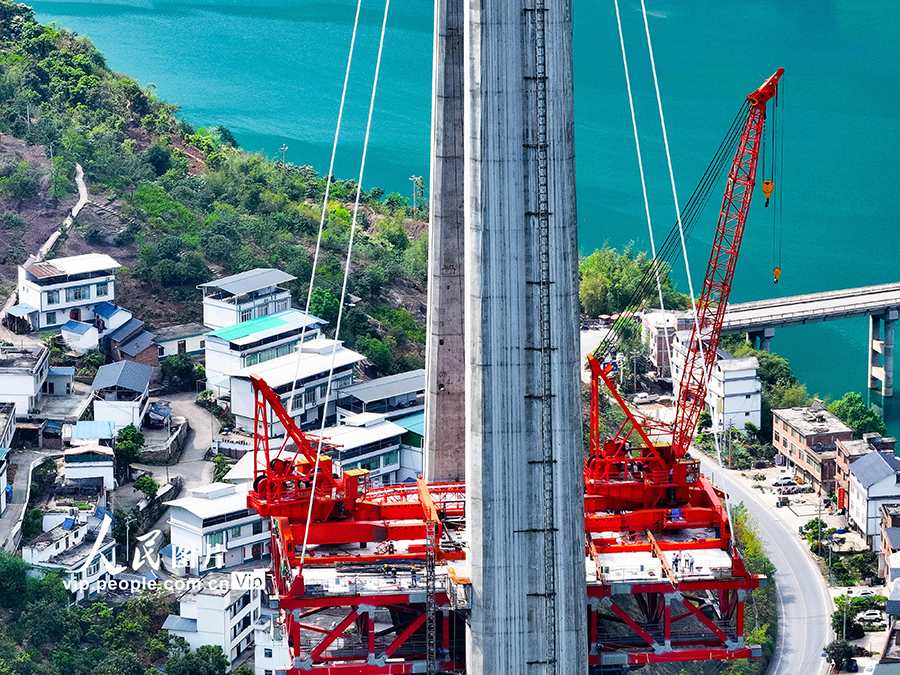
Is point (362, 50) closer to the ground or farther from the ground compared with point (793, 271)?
farther from the ground

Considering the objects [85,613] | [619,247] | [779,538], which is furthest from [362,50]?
[85,613]

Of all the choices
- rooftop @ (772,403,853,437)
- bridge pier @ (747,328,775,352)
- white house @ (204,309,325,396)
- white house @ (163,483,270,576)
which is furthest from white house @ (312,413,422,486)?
bridge pier @ (747,328,775,352)

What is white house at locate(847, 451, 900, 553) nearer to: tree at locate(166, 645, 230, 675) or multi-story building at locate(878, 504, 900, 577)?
multi-story building at locate(878, 504, 900, 577)

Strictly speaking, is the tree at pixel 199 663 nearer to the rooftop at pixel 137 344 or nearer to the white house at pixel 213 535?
the white house at pixel 213 535

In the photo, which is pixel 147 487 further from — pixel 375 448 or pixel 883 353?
pixel 883 353

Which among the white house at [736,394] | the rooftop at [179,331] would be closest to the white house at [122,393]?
the rooftop at [179,331]

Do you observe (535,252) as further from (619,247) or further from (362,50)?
(362,50)
